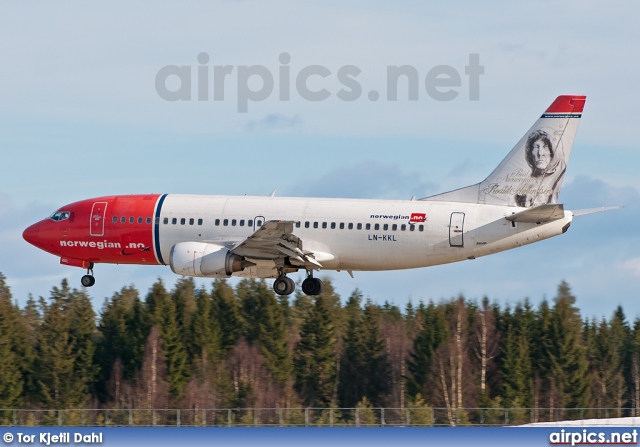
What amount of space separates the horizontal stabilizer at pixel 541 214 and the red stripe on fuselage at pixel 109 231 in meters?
18.4

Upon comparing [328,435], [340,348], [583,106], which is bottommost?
[328,435]

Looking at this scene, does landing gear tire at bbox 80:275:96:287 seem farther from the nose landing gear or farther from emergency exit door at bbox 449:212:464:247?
emergency exit door at bbox 449:212:464:247

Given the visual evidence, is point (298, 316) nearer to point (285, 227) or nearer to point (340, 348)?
point (340, 348)

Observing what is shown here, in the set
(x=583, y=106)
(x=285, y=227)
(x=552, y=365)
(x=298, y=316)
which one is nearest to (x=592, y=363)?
(x=552, y=365)

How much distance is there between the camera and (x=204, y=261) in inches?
2469

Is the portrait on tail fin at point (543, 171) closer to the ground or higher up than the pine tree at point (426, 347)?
higher up

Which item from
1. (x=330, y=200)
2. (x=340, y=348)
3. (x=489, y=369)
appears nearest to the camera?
(x=330, y=200)

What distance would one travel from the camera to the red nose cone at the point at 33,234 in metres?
69.1

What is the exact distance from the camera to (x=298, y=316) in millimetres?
142250

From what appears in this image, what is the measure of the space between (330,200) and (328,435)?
14259mm

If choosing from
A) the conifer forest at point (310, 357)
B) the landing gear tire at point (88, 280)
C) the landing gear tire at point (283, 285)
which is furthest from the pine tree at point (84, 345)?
the landing gear tire at point (283, 285)

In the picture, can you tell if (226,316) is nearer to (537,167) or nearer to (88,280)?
(88,280)

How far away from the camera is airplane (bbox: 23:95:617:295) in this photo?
2456 inches

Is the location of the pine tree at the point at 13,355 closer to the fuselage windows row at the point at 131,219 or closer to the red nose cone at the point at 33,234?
the red nose cone at the point at 33,234
